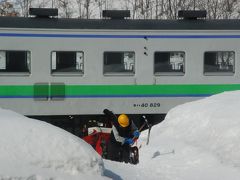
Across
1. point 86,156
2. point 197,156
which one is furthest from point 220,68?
point 86,156

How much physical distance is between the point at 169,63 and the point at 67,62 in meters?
2.44

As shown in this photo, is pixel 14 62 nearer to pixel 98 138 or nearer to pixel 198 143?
pixel 98 138

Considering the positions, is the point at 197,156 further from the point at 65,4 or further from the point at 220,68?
the point at 65,4

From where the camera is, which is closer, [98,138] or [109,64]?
[98,138]

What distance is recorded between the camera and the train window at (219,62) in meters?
13.5

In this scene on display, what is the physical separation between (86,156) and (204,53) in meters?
8.86

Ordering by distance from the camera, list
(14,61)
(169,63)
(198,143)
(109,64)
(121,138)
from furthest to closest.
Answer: (169,63) → (109,64) → (14,61) → (198,143) → (121,138)

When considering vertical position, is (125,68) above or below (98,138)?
above

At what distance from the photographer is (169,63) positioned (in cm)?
1332

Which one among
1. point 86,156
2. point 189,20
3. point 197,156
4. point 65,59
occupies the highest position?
point 189,20

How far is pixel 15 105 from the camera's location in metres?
12.5

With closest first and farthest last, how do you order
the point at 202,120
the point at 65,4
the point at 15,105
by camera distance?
the point at 202,120 → the point at 15,105 → the point at 65,4

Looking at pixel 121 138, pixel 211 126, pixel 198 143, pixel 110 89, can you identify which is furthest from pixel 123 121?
pixel 110 89

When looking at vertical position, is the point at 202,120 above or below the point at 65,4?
below
